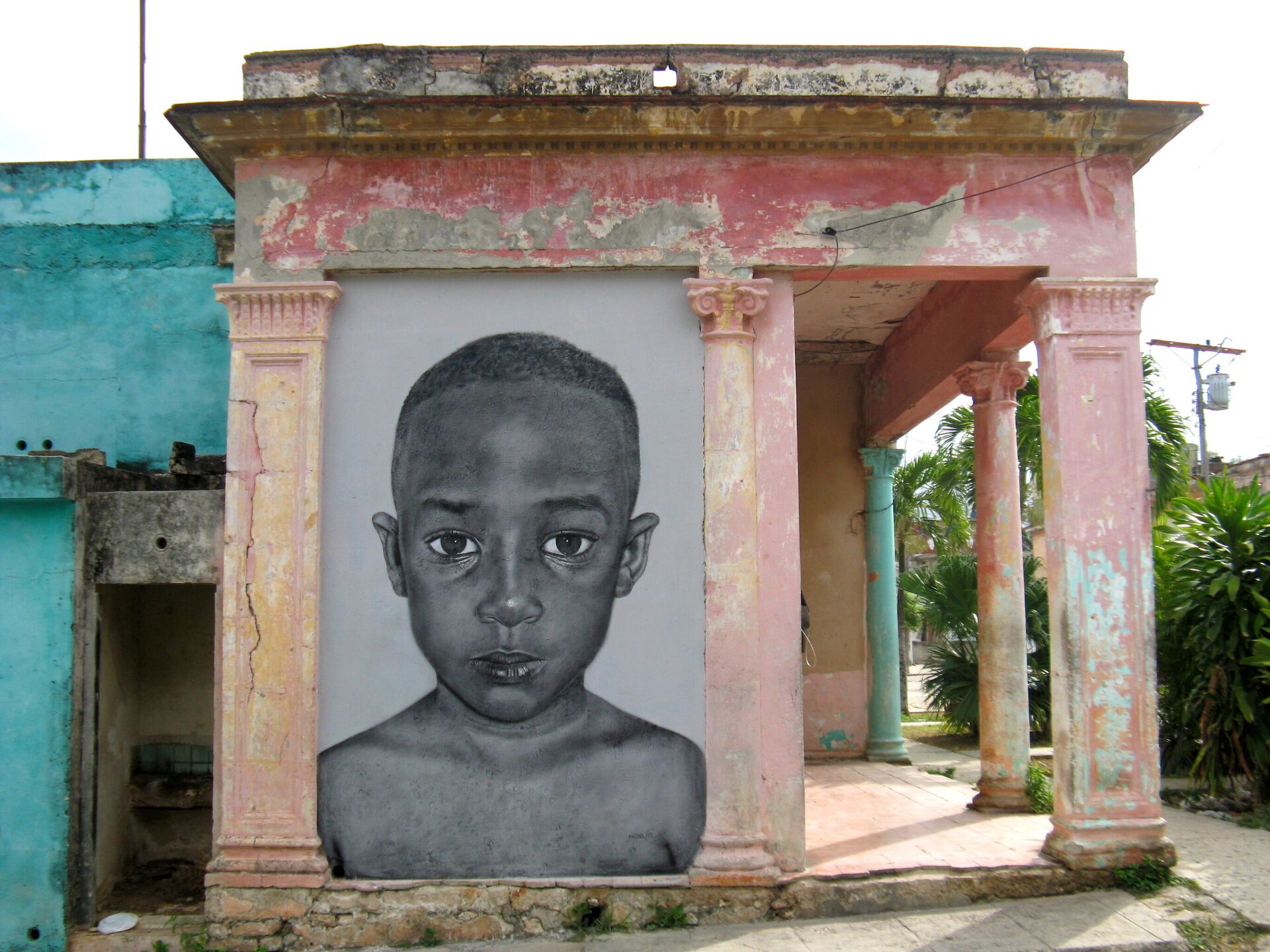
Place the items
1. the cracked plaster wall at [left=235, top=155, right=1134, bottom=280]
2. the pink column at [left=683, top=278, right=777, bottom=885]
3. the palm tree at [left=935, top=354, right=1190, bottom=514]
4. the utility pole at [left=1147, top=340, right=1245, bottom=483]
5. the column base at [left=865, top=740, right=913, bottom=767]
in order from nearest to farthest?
1. the pink column at [left=683, top=278, right=777, bottom=885]
2. the cracked plaster wall at [left=235, top=155, right=1134, bottom=280]
3. the column base at [left=865, top=740, right=913, bottom=767]
4. the palm tree at [left=935, top=354, right=1190, bottom=514]
5. the utility pole at [left=1147, top=340, right=1245, bottom=483]

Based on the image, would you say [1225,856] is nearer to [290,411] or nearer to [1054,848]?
[1054,848]

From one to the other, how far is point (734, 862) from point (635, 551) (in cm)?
184

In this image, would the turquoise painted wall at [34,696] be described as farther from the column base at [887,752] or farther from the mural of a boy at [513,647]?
the column base at [887,752]

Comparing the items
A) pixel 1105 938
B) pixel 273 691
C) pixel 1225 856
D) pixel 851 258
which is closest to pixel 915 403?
pixel 851 258

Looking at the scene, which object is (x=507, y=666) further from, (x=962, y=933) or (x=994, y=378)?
(x=994, y=378)

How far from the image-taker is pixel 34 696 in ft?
19.5

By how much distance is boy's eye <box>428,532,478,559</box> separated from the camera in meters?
6.04

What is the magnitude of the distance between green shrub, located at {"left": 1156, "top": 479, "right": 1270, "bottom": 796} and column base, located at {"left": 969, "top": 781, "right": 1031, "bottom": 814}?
1.34m

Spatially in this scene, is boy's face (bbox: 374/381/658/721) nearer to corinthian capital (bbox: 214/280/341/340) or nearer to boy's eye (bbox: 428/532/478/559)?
boy's eye (bbox: 428/532/478/559)

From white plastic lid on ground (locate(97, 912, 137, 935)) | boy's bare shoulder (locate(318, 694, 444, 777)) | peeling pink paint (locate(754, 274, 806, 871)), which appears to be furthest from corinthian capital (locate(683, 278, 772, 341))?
white plastic lid on ground (locate(97, 912, 137, 935))

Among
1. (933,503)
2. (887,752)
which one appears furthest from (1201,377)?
(887,752)

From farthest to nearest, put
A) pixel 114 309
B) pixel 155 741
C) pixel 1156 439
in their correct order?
pixel 1156 439
pixel 114 309
pixel 155 741

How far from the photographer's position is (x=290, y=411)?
19.7 feet

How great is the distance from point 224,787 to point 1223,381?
2625 centimetres
